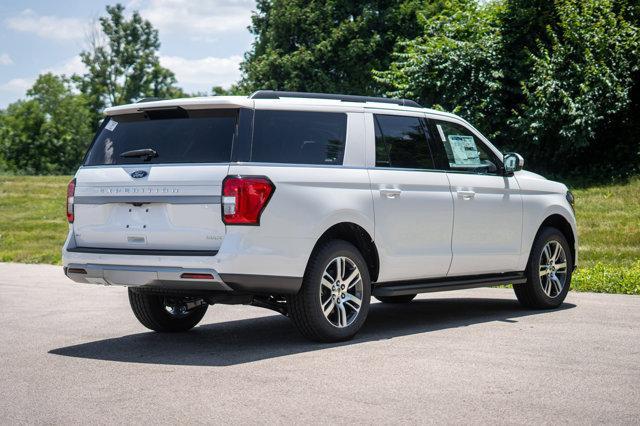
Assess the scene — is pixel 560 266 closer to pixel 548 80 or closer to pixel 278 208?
pixel 278 208

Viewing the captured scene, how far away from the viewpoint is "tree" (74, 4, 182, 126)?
84188 millimetres

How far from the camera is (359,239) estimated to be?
8523 millimetres

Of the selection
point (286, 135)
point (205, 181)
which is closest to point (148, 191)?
point (205, 181)

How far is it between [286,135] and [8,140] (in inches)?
3235

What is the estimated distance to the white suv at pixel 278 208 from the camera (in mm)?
7555

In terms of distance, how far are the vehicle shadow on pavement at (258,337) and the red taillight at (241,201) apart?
106 centimetres

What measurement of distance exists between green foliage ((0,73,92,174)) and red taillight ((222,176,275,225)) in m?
79.2

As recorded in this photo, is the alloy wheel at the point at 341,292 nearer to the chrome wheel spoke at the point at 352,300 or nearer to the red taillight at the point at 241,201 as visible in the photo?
the chrome wheel spoke at the point at 352,300

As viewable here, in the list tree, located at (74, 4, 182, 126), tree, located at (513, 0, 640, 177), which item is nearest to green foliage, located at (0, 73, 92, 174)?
tree, located at (74, 4, 182, 126)

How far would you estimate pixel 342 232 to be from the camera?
27.6 ft

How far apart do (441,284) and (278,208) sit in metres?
2.27

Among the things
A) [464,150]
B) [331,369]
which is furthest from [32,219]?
[331,369]

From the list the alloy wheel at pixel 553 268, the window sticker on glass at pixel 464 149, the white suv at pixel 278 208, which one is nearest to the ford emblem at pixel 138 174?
the white suv at pixel 278 208

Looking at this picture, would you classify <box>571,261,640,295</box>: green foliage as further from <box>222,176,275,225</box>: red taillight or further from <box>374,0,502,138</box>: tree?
<box>374,0,502,138</box>: tree
